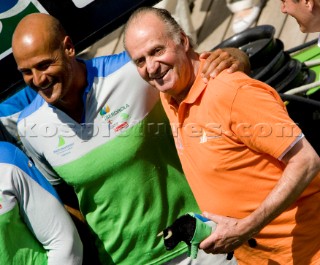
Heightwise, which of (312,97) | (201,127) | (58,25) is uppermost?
(58,25)

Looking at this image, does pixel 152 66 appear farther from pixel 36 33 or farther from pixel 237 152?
pixel 36 33

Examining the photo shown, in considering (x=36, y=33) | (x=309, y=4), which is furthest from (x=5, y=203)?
(x=309, y=4)

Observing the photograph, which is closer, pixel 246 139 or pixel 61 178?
pixel 246 139

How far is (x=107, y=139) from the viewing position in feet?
10.7

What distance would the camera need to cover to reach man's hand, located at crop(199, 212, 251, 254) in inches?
106

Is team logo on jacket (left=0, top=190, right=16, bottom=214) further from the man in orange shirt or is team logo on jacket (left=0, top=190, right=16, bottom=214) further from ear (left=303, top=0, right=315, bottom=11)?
ear (left=303, top=0, right=315, bottom=11)

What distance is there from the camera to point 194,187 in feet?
9.86

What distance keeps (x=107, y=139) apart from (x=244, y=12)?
3139 mm

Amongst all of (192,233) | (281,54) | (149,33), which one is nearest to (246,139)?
(192,233)

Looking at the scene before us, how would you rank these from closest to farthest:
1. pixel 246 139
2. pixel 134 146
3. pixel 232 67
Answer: pixel 246 139 → pixel 232 67 → pixel 134 146

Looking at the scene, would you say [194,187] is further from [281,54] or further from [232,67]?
[281,54]

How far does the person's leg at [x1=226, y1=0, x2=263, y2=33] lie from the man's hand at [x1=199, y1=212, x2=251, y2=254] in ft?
11.4

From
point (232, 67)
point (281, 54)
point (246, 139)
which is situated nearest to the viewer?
point (246, 139)

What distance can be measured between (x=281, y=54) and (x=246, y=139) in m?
1.59
